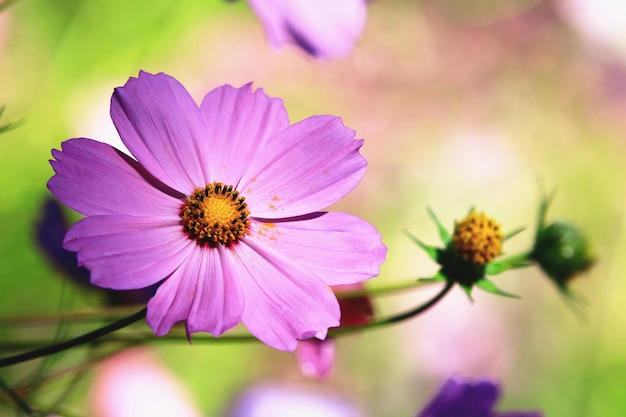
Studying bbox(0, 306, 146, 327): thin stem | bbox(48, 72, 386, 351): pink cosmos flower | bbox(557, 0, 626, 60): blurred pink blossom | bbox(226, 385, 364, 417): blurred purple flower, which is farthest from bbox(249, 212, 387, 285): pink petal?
bbox(557, 0, 626, 60): blurred pink blossom

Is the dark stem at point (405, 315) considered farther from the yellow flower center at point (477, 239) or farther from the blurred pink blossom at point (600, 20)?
the blurred pink blossom at point (600, 20)

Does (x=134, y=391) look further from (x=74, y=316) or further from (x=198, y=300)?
(x=198, y=300)

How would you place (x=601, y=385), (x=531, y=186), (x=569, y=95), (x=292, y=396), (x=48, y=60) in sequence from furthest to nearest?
1. (x=569, y=95)
2. (x=531, y=186)
3. (x=601, y=385)
4. (x=48, y=60)
5. (x=292, y=396)

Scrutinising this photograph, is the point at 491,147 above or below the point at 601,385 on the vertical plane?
above

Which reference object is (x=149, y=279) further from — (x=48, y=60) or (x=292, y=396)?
(x=48, y=60)

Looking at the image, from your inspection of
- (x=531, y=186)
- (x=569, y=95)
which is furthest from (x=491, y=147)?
(x=569, y=95)

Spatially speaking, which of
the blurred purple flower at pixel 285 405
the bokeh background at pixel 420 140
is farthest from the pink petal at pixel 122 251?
the bokeh background at pixel 420 140

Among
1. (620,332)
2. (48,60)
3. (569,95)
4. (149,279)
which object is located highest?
(569,95)
